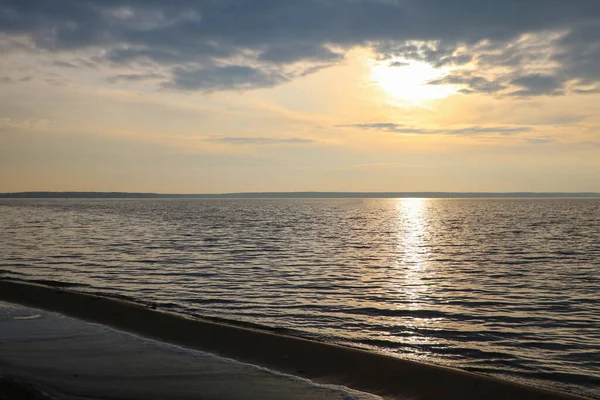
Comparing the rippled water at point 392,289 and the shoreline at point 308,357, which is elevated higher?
the shoreline at point 308,357

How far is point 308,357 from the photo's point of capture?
13195 millimetres

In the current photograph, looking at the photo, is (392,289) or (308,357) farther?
(392,289)

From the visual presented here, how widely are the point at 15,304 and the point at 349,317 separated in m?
11.7

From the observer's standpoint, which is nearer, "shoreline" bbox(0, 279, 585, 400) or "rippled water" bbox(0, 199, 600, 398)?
"shoreline" bbox(0, 279, 585, 400)

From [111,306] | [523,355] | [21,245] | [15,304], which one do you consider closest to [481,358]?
[523,355]

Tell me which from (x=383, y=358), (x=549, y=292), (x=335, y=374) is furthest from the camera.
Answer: (x=549, y=292)

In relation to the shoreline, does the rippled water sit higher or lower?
lower

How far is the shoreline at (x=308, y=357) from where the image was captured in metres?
11.0

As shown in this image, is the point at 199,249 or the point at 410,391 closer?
the point at 410,391

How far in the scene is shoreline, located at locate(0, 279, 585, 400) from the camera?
11.0 m

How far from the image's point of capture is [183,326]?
52.9 ft

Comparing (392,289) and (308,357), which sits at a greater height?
(308,357)

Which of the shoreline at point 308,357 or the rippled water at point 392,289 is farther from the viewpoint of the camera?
the rippled water at point 392,289

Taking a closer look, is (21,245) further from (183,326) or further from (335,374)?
A: (335,374)
